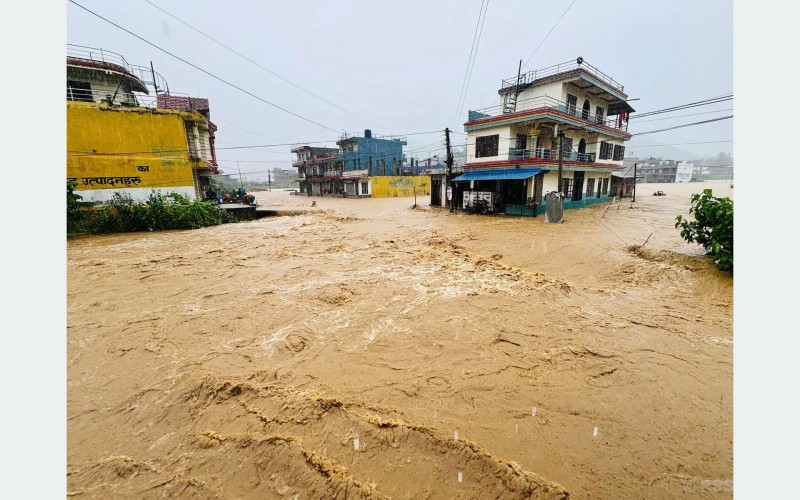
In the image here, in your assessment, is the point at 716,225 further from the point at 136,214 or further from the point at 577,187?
Result: the point at 136,214

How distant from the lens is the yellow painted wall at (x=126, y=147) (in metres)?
16.8

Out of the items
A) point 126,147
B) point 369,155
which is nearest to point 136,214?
point 126,147

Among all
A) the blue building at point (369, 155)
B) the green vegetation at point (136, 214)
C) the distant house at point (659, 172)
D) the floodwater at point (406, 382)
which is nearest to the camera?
the floodwater at point (406, 382)

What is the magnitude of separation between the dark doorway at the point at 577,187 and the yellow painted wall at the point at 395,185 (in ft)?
78.1

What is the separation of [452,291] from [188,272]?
8139 millimetres

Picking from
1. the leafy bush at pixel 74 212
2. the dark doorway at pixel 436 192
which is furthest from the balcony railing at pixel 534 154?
the leafy bush at pixel 74 212

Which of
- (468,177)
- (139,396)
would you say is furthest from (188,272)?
(468,177)

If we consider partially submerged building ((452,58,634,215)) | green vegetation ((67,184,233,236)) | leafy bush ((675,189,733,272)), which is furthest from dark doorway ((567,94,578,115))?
green vegetation ((67,184,233,236))

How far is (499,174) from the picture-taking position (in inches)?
794

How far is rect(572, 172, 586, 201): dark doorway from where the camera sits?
23.1 meters

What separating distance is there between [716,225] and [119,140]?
27.2 metres

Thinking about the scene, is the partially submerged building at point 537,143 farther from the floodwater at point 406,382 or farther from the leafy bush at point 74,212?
the leafy bush at point 74,212

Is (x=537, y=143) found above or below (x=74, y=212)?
above

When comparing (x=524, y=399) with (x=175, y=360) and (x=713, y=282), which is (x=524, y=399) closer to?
(x=175, y=360)
